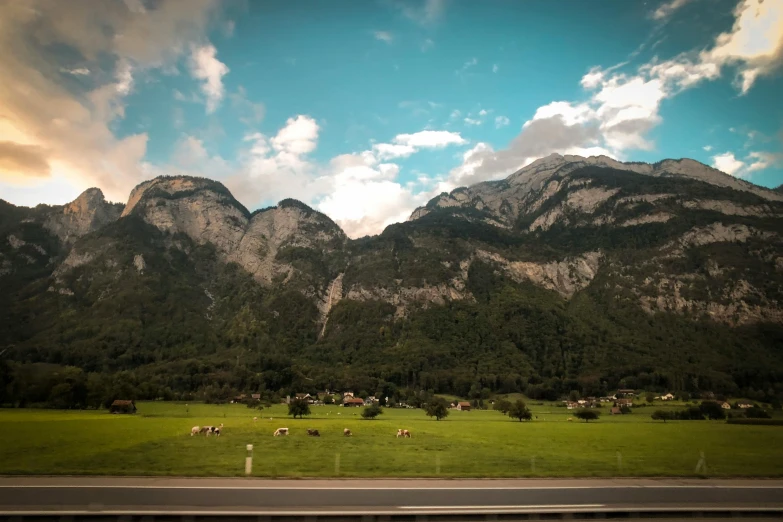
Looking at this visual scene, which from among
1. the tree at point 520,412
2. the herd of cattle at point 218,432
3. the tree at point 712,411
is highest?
the herd of cattle at point 218,432

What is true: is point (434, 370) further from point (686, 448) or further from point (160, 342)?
point (686, 448)

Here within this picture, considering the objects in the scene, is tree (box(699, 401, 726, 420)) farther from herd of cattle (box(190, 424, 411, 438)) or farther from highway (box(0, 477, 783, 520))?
highway (box(0, 477, 783, 520))

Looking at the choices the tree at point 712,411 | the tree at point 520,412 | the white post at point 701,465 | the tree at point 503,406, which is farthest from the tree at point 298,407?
the tree at point 712,411

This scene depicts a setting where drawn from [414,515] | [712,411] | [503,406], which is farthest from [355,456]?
[712,411]

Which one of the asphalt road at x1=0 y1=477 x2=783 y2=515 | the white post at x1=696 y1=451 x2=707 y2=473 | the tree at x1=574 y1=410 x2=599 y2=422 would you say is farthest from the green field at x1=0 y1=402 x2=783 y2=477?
the tree at x1=574 y1=410 x2=599 y2=422

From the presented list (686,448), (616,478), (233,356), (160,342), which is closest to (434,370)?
(233,356)

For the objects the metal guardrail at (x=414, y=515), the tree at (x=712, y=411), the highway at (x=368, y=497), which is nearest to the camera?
the metal guardrail at (x=414, y=515)

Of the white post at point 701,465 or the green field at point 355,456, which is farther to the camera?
the white post at point 701,465

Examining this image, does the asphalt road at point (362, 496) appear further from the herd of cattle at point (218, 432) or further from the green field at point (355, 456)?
the herd of cattle at point (218, 432)
